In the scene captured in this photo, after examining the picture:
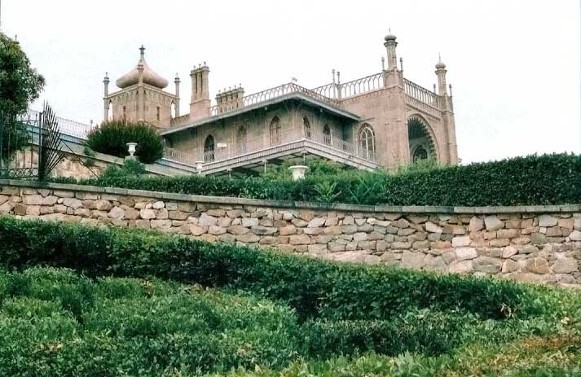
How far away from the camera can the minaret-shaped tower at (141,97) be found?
49.6 metres

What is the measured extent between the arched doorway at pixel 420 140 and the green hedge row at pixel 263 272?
33.3m

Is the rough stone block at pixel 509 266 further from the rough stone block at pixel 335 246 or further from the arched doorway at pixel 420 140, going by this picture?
the arched doorway at pixel 420 140

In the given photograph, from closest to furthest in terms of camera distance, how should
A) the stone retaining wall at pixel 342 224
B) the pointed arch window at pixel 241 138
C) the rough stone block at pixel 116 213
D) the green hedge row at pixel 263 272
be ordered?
the green hedge row at pixel 263 272 → the stone retaining wall at pixel 342 224 → the rough stone block at pixel 116 213 → the pointed arch window at pixel 241 138

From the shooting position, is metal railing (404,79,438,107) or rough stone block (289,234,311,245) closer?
rough stone block (289,234,311,245)

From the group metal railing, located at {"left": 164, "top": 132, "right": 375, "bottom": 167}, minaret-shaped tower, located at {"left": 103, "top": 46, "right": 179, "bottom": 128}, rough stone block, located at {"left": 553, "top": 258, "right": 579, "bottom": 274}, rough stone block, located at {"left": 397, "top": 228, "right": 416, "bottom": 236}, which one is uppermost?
minaret-shaped tower, located at {"left": 103, "top": 46, "right": 179, "bottom": 128}

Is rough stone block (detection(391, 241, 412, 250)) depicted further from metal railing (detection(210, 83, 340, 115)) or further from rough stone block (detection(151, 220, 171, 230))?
metal railing (detection(210, 83, 340, 115))

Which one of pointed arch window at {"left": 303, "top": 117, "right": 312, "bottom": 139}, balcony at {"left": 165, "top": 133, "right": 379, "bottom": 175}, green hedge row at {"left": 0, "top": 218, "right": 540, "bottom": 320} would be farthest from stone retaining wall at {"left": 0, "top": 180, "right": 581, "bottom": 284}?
pointed arch window at {"left": 303, "top": 117, "right": 312, "bottom": 139}

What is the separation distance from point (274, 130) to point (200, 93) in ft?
26.7

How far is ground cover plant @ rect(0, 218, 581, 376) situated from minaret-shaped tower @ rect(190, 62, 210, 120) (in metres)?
32.0

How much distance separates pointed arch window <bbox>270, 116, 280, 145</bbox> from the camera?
119 ft

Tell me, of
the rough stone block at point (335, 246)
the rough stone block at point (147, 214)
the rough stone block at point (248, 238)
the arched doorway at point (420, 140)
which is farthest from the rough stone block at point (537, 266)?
the arched doorway at point (420, 140)

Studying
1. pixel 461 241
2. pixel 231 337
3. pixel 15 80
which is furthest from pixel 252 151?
pixel 231 337

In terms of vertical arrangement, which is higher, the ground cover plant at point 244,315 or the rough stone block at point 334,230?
the rough stone block at point 334,230

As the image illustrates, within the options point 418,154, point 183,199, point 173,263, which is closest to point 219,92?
point 418,154
